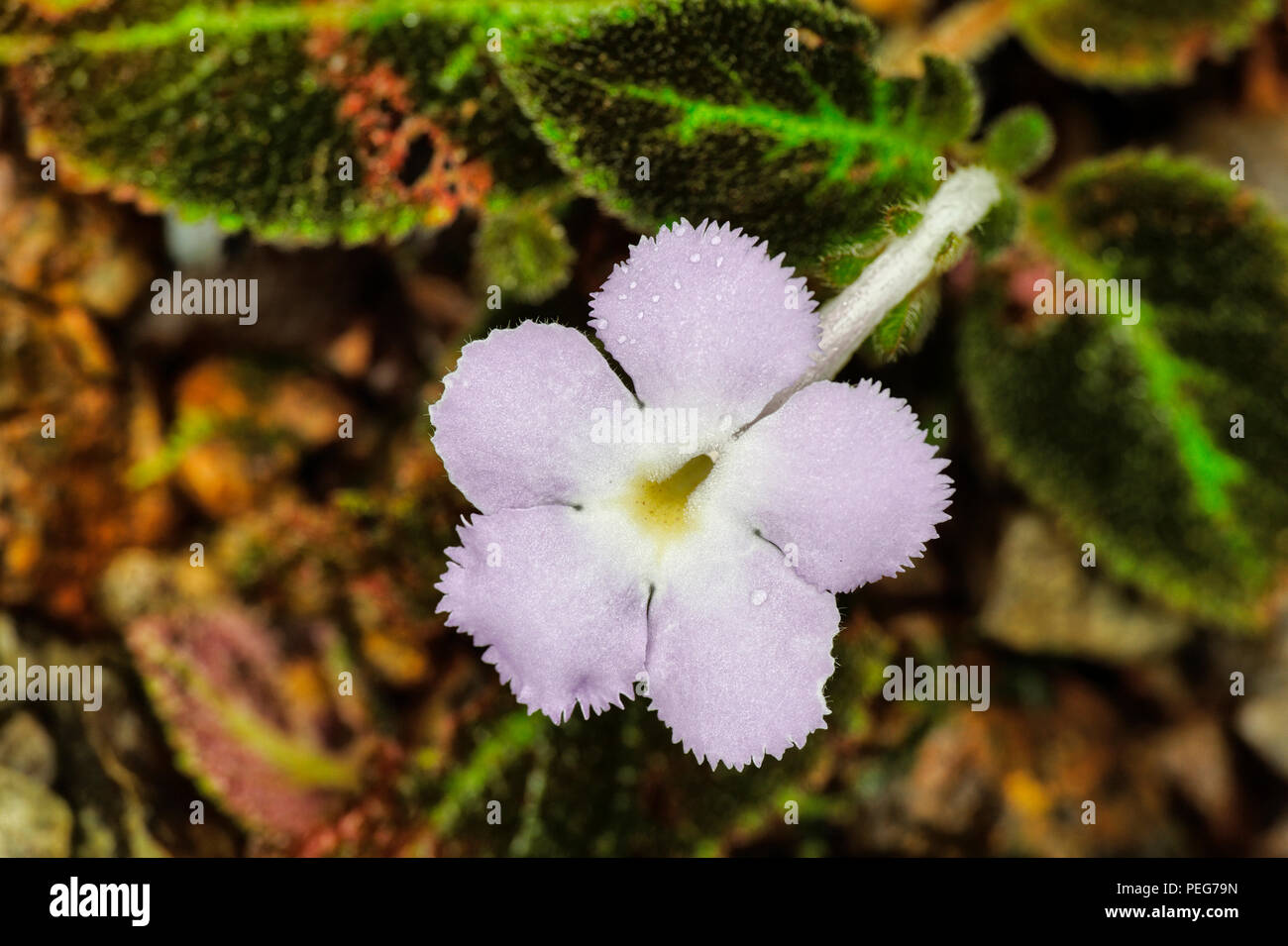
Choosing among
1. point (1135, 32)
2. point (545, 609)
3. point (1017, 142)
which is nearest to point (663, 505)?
point (545, 609)

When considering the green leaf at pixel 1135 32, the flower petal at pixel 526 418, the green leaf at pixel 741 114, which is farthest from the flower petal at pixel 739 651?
the green leaf at pixel 1135 32

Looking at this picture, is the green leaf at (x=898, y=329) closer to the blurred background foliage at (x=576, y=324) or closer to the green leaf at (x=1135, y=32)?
the blurred background foliage at (x=576, y=324)

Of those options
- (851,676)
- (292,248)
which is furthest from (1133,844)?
(292,248)

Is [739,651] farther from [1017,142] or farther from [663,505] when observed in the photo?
[1017,142]

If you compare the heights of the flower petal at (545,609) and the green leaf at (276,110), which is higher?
the green leaf at (276,110)

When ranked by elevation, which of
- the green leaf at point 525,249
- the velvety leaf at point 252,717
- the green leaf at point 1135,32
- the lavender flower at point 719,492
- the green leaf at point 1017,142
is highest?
the green leaf at point 1135,32

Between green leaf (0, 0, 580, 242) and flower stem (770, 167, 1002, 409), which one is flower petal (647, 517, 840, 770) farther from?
green leaf (0, 0, 580, 242)

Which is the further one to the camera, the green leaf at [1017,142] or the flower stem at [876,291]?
the green leaf at [1017,142]

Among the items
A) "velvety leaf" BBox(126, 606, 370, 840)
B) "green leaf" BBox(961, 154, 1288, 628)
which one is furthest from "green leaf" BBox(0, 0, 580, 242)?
"green leaf" BBox(961, 154, 1288, 628)
